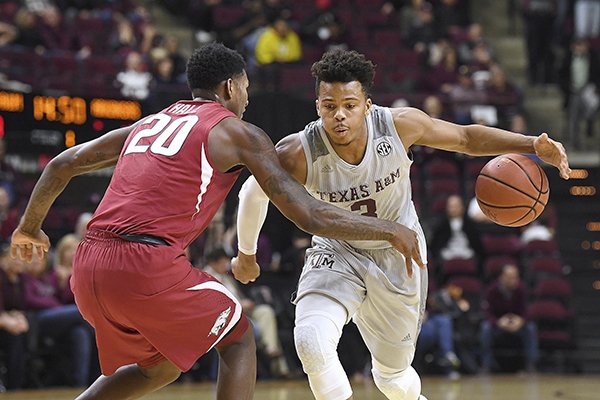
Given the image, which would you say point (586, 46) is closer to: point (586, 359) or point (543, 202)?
point (586, 359)

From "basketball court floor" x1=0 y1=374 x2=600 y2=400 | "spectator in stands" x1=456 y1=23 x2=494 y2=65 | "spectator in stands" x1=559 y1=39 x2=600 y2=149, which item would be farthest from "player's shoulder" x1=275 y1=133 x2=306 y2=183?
"spectator in stands" x1=559 y1=39 x2=600 y2=149

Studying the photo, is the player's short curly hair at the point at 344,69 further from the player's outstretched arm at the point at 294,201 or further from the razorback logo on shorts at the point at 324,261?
the razorback logo on shorts at the point at 324,261

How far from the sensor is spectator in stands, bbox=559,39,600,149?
1658 cm

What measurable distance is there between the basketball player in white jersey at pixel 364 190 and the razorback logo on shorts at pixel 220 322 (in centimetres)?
56

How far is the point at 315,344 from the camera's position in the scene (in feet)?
16.4

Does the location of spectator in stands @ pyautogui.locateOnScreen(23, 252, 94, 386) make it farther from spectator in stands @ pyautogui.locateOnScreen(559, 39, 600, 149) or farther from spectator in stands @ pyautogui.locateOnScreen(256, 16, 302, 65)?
spectator in stands @ pyautogui.locateOnScreen(559, 39, 600, 149)

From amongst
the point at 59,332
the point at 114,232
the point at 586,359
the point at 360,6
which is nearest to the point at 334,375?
the point at 114,232

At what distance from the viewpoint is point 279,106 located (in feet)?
44.1

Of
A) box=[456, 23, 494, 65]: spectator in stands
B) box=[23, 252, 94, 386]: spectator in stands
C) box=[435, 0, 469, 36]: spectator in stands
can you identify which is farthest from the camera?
box=[435, 0, 469, 36]: spectator in stands

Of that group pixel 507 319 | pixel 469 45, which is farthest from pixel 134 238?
pixel 469 45

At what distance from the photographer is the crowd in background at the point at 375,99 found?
33.0 ft

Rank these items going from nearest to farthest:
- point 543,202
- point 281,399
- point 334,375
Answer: point 334,375 → point 543,202 → point 281,399

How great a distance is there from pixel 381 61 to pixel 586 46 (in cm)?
366

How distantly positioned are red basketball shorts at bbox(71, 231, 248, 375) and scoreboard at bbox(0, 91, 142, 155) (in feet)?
24.3
